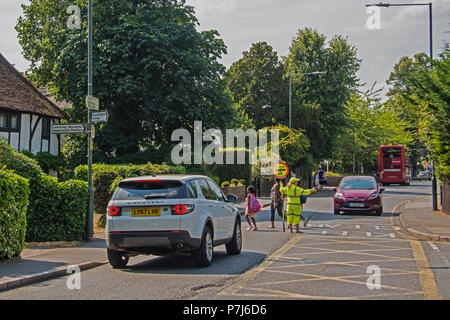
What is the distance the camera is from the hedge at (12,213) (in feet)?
33.5

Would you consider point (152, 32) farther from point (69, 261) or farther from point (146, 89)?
point (69, 261)

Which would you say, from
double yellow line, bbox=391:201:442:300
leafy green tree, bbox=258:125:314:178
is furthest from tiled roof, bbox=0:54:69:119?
double yellow line, bbox=391:201:442:300

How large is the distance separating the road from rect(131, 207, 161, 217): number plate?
99 centimetres

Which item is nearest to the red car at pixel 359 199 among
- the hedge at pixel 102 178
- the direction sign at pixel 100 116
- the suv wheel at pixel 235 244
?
the hedge at pixel 102 178

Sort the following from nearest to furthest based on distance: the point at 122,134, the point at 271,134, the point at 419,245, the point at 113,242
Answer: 1. the point at 113,242
2. the point at 419,245
3. the point at 122,134
4. the point at 271,134

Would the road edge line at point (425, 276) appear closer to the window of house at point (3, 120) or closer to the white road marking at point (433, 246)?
the white road marking at point (433, 246)

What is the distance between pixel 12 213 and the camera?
34.7 ft

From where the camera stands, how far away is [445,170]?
754 inches

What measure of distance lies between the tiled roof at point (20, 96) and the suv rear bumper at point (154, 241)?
20.1m

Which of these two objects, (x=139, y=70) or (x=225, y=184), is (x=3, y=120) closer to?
(x=139, y=70)

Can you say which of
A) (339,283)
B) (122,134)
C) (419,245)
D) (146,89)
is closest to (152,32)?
(146,89)

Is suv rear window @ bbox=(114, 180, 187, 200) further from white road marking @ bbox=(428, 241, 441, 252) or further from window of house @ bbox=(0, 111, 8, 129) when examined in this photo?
window of house @ bbox=(0, 111, 8, 129)

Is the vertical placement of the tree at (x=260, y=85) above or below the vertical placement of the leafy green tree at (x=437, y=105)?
above
